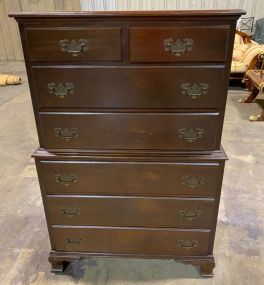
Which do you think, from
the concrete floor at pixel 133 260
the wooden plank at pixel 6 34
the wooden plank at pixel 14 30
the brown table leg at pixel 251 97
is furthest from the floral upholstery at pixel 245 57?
the wooden plank at pixel 6 34

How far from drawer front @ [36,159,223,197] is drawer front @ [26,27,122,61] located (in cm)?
45

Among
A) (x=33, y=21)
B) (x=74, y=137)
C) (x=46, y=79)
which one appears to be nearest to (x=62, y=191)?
(x=74, y=137)

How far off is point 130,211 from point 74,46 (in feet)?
2.55

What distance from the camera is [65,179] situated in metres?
1.35

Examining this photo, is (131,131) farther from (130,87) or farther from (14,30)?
(14,30)

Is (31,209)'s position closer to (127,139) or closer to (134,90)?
(127,139)

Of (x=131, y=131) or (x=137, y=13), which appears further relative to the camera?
(x=131, y=131)

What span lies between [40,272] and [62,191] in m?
0.54

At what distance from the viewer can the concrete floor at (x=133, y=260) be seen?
155 centimetres

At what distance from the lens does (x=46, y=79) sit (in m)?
1.15

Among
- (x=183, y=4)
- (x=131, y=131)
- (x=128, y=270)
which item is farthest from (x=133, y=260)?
(x=183, y=4)

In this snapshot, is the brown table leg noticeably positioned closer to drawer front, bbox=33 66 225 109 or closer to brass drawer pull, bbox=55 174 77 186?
drawer front, bbox=33 66 225 109

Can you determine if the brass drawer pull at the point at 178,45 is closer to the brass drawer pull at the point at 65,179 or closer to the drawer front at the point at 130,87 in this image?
the drawer front at the point at 130,87

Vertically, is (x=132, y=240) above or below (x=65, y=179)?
below
